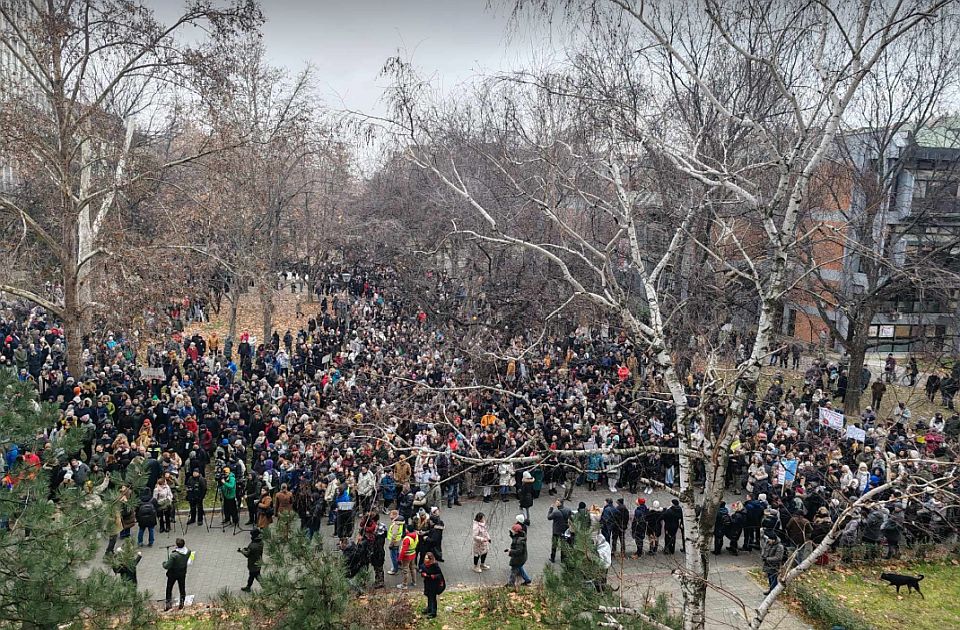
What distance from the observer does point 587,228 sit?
2419 centimetres

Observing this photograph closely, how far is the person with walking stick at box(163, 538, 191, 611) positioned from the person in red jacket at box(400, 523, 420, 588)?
Result: 3.40 m

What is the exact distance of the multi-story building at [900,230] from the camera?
1933cm

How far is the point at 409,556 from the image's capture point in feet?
38.3

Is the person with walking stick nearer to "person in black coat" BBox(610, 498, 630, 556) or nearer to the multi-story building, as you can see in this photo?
"person in black coat" BBox(610, 498, 630, 556)

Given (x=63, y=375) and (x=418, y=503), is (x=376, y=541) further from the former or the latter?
(x=63, y=375)

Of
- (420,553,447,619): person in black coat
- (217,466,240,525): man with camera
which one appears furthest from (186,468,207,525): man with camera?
(420,553,447,619): person in black coat

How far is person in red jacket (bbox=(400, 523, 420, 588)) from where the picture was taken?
1156 cm

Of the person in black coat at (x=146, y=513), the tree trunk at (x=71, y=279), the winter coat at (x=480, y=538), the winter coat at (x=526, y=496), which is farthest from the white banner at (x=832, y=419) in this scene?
the tree trunk at (x=71, y=279)

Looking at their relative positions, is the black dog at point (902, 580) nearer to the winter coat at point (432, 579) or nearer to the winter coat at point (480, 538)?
the winter coat at point (480, 538)

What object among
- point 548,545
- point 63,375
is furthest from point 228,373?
point 548,545

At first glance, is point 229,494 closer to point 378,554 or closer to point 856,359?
point 378,554

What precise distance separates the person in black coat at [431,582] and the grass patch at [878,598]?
20.1 ft

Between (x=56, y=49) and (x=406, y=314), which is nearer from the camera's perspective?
(x=56, y=49)

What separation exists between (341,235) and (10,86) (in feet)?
51.5
